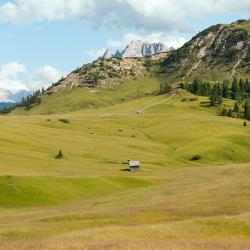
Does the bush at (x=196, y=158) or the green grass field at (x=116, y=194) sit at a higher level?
the green grass field at (x=116, y=194)

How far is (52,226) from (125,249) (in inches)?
885

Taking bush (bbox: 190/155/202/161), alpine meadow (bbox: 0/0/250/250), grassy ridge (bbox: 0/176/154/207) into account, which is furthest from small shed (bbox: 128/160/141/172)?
bush (bbox: 190/155/202/161)

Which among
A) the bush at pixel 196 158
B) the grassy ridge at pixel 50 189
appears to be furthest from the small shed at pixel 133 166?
the bush at pixel 196 158

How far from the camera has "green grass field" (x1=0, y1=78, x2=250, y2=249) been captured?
1475 inches

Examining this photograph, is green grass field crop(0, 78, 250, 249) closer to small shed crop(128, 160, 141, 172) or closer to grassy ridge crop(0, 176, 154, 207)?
grassy ridge crop(0, 176, 154, 207)

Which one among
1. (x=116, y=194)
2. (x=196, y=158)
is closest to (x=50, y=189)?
(x=116, y=194)

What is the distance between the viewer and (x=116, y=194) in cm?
9025

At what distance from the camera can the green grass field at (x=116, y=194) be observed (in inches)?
1475

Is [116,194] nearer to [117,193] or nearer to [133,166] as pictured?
[117,193]

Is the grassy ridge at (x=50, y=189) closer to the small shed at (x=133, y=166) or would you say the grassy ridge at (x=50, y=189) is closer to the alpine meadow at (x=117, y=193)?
the alpine meadow at (x=117, y=193)

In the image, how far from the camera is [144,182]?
106312 millimetres

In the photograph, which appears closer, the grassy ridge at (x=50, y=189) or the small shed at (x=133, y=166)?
the grassy ridge at (x=50, y=189)

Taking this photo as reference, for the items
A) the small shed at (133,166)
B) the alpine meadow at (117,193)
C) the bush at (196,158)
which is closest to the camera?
the alpine meadow at (117,193)

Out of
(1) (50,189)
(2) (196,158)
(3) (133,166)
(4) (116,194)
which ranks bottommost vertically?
(2) (196,158)
